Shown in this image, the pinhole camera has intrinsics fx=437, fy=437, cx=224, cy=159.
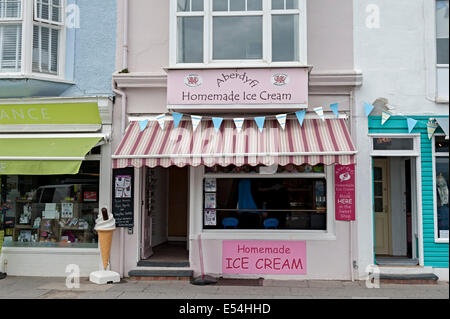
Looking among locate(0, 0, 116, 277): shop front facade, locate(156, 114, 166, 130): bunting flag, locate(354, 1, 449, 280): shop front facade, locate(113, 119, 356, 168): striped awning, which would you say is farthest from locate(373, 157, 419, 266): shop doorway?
locate(0, 0, 116, 277): shop front facade

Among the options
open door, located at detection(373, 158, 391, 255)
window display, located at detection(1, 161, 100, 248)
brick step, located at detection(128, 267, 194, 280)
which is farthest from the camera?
open door, located at detection(373, 158, 391, 255)

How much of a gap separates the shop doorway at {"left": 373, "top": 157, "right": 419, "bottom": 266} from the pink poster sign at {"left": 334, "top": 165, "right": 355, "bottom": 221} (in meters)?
1.94

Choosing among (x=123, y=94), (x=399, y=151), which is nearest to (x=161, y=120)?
(x=123, y=94)

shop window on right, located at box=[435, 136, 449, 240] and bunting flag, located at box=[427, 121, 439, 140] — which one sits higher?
bunting flag, located at box=[427, 121, 439, 140]

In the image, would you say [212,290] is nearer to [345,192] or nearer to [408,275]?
[345,192]

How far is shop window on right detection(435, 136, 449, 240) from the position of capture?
890 cm

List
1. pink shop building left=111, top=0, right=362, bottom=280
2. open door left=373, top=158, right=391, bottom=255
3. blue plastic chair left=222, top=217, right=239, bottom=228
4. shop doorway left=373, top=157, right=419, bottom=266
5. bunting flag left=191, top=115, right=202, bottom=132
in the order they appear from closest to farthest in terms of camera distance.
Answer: pink shop building left=111, top=0, right=362, bottom=280
bunting flag left=191, top=115, right=202, bottom=132
blue plastic chair left=222, top=217, right=239, bottom=228
shop doorway left=373, top=157, right=419, bottom=266
open door left=373, top=158, right=391, bottom=255

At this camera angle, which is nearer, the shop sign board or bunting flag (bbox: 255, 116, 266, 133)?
bunting flag (bbox: 255, 116, 266, 133)

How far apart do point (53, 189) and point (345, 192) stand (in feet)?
20.6

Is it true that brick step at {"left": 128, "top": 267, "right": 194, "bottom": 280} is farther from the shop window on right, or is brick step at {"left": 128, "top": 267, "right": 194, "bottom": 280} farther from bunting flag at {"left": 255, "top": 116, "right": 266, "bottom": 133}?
the shop window on right

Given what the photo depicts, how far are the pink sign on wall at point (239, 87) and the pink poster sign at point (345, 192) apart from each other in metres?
1.57

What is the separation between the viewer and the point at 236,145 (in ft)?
26.9

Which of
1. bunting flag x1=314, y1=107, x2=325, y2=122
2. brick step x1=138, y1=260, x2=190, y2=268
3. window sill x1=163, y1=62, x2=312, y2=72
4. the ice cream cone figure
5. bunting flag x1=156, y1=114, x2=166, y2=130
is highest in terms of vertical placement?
window sill x1=163, y1=62, x2=312, y2=72

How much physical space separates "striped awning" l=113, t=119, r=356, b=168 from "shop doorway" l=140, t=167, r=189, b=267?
4.98 ft
